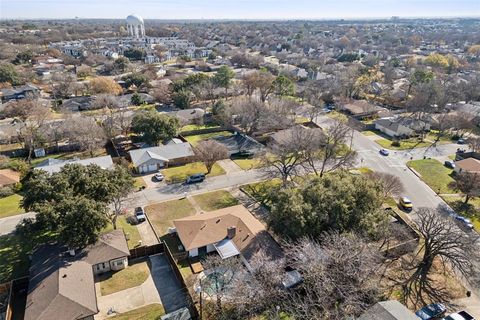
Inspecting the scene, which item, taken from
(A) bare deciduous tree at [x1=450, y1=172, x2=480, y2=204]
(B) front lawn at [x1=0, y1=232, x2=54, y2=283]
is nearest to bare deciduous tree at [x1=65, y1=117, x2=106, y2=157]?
(B) front lawn at [x1=0, y1=232, x2=54, y2=283]

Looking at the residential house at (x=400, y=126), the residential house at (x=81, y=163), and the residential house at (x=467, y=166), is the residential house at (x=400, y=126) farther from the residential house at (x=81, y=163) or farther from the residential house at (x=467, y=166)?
the residential house at (x=81, y=163)

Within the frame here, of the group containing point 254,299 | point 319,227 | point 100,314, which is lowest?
point 100,314

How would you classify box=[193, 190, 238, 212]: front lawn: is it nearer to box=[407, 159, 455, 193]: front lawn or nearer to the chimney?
the chimney

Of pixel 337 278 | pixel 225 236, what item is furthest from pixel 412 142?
pixel 337 278

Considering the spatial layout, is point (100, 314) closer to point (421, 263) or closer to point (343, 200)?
point (343, 200)

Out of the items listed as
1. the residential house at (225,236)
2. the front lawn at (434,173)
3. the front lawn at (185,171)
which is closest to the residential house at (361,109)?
the front lawn at (434,173)

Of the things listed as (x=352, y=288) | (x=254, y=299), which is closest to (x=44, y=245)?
(x=254, y=299)
